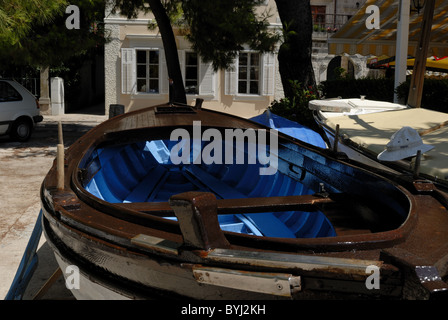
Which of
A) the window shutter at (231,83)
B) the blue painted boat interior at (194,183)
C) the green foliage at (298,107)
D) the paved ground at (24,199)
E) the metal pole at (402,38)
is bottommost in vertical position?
the paved ground at (24,199)

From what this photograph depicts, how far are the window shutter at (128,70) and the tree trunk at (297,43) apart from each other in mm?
7595

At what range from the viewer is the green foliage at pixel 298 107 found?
11219mm

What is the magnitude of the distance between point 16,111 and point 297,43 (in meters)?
6.94

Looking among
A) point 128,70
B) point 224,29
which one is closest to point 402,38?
point 224,29

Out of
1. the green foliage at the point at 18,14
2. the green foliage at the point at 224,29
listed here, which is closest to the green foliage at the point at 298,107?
the green foliage at the point at 224,29

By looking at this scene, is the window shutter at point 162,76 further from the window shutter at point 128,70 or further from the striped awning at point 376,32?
the striped awning at point 376,32

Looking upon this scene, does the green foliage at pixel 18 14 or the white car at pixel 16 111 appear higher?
the green foliage at pixel 18 14

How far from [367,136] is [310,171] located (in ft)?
6.69

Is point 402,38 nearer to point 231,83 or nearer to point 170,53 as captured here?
point 170,53

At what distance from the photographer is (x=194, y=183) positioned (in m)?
5.66

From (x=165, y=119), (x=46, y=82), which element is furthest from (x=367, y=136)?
(x=46, y=82)

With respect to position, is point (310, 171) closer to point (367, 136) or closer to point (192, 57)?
point (367, 136)
